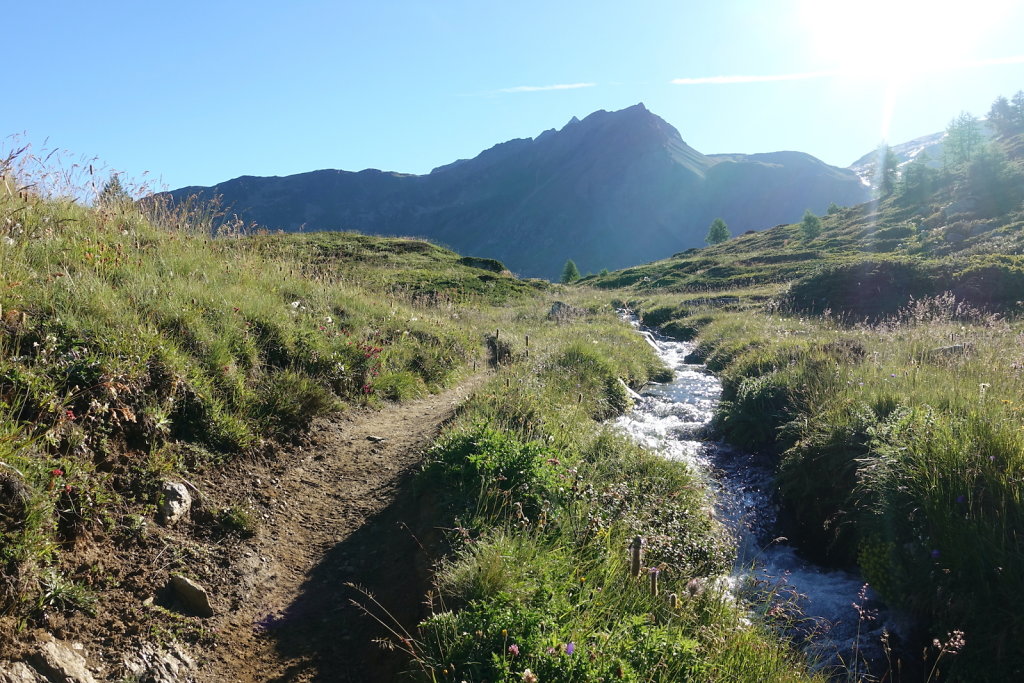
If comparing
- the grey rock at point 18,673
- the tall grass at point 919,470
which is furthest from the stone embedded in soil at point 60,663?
the tall grass at point 919,470

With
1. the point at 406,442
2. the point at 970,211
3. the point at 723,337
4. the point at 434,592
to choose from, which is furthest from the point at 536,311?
the point at 970,211

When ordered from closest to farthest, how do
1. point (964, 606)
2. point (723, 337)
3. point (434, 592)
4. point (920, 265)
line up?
point (434, 592)
point (964, 606)
point (723, 337)
point (920, 265)

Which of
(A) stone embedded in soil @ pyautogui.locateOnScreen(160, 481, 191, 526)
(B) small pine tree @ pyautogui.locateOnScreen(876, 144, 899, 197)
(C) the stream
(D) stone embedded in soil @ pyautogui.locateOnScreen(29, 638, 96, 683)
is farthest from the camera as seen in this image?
(B) small pine tree @ pyautogui.locateOnScreen(876, 144, 899, 197)

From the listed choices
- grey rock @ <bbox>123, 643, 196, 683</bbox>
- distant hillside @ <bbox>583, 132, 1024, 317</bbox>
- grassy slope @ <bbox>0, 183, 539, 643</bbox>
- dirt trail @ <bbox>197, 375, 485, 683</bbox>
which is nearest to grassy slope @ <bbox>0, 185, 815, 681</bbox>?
grassy slope @ <bbox>0, 183, 539, 643</bbox>

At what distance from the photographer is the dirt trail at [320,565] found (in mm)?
3553

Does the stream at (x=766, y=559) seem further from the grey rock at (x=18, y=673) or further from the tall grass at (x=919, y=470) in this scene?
the grey rock at (x=18, y=673)

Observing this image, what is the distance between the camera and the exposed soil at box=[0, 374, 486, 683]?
329 cm

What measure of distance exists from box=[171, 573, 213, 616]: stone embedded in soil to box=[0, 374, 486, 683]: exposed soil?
0.17 ft

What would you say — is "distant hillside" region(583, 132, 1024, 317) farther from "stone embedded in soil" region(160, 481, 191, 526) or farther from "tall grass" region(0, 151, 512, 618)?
"stone embedded in soil" region(160, 481, 191, 526)

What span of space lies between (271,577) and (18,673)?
182cm

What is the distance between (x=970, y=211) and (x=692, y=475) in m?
52.9

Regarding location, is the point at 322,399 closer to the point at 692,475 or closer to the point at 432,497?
the point at 432,497

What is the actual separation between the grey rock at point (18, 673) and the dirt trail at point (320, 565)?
89 centimetres

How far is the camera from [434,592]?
12.2ft
